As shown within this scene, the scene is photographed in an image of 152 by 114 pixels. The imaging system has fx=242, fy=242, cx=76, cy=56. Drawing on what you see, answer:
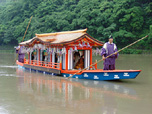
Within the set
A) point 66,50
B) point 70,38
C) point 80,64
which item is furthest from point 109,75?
point 70,38

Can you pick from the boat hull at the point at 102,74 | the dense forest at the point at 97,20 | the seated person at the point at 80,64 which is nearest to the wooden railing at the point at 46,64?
the boat hull at the point at 102,74

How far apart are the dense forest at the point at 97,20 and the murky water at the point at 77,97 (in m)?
21.2

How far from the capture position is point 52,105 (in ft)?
24.1

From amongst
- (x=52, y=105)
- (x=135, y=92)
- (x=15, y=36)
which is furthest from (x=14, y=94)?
(x=15, y=36)

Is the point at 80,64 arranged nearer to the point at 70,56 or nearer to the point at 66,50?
the point at 70,56

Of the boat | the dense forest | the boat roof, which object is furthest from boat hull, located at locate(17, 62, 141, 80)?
the dense forest

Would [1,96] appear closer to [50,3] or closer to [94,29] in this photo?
[94,29]

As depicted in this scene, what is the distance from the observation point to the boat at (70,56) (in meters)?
11.7

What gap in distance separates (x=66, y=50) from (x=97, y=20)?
22.5 meters

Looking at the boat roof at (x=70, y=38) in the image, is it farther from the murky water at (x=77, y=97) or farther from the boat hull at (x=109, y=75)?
the murky water at (x=77, y=97)

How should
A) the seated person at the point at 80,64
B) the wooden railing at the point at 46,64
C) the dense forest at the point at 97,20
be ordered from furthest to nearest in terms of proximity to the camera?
the dense forest at the point at 97,20, the seated person at the point at 80,64, the wooden railing at the point at 46,64

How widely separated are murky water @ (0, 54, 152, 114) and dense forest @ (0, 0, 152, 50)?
21198mm

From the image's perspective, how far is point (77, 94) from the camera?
355 inches

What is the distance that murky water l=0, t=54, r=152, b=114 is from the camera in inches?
273
